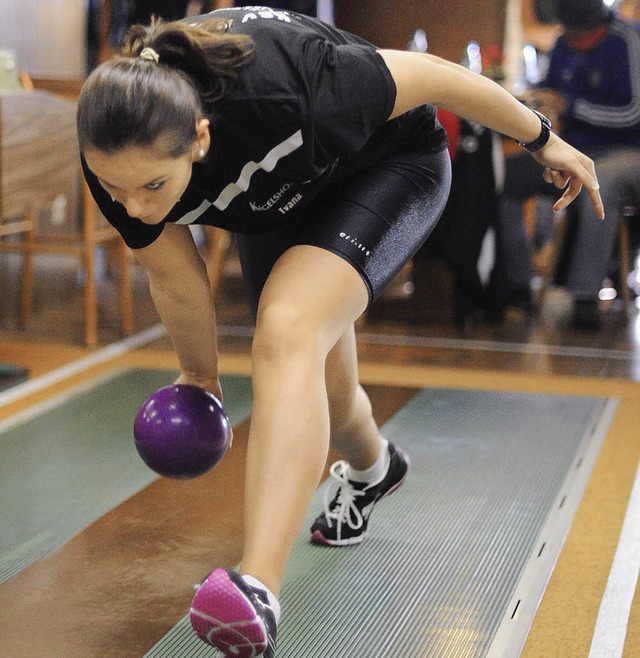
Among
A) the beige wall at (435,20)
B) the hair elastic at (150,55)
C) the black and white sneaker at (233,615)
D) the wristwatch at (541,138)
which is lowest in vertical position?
the beige wall at (435,20)

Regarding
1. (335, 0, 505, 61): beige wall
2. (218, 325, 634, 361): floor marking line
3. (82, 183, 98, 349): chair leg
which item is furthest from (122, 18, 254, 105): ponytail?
(335, 0, 505, 61): beige wall

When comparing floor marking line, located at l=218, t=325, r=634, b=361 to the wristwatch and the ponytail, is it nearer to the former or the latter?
the wristwatch

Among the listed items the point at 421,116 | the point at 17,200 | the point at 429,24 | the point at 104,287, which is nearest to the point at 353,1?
the point at 429,24

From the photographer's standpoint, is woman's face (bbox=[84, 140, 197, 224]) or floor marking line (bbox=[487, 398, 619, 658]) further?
floor marking line (bbox=[487, 398, 619, 658])

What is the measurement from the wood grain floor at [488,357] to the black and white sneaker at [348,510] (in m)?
0.40

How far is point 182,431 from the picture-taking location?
1912mm

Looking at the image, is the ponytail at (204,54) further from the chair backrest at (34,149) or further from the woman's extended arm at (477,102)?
the chair backrest at (34,149)

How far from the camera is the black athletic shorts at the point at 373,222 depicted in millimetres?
1665

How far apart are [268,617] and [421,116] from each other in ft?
3.19

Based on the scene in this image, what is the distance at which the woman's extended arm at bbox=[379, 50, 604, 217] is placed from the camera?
5.37 ft

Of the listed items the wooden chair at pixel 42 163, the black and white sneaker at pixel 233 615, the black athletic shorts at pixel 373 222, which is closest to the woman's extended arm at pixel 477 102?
the black athletic shorts at pixel 373 222

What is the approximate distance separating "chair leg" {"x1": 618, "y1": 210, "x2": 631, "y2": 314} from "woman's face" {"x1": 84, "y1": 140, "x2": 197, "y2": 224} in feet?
11.5

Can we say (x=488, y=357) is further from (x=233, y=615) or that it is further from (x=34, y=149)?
(x=233, y=615)

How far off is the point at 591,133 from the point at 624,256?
1.93 feet
